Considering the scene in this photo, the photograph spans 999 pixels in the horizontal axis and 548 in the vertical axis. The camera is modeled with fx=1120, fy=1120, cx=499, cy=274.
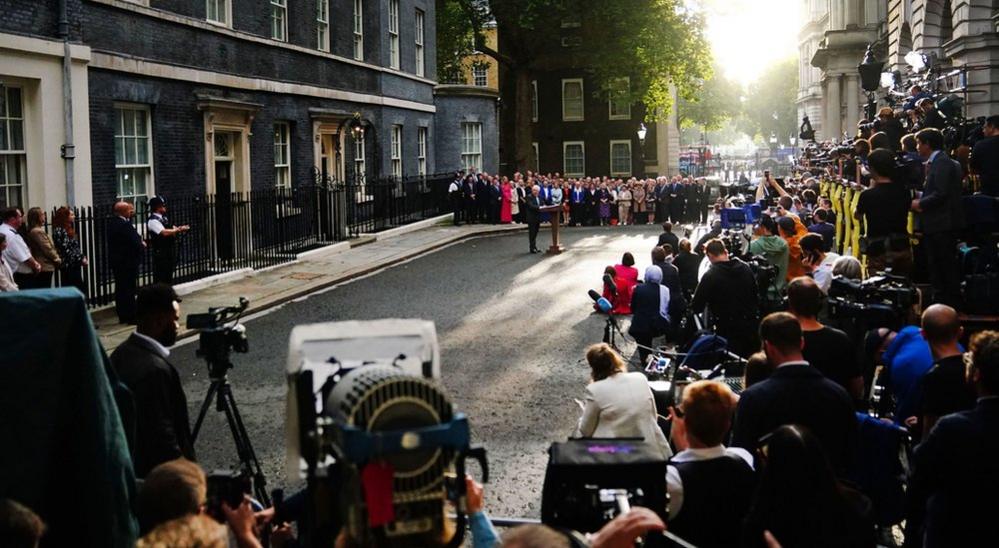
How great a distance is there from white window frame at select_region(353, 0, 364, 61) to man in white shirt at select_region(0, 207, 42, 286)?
1975 centimetres

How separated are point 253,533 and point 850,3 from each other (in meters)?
60.3

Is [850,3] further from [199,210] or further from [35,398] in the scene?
[35,398]

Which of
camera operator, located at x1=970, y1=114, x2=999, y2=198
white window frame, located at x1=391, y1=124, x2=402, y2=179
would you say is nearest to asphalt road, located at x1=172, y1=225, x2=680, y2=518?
camera operator, located at x1=970, y1=114, x2=999, y2=198

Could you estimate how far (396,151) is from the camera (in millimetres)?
37656

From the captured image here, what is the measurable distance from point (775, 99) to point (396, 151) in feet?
310

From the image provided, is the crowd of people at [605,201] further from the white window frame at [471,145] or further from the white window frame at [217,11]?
the white window frame at [217,11]

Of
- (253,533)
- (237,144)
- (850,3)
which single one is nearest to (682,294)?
(253,533)

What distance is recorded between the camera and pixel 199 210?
22.0 m

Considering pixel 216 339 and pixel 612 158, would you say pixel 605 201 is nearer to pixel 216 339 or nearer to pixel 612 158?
pixel 612 158

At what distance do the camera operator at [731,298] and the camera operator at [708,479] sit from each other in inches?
231

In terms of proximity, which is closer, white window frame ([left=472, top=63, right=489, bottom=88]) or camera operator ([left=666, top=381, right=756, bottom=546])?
camera operator ([left=666, top=381, right=756, bottom=546])

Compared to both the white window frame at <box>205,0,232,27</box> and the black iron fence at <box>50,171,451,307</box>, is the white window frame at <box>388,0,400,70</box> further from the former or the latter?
the white window frame at <box>205,0,232,27</box>

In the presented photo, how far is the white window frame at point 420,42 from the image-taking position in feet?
132

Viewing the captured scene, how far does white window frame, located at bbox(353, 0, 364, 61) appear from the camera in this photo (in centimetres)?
3378
